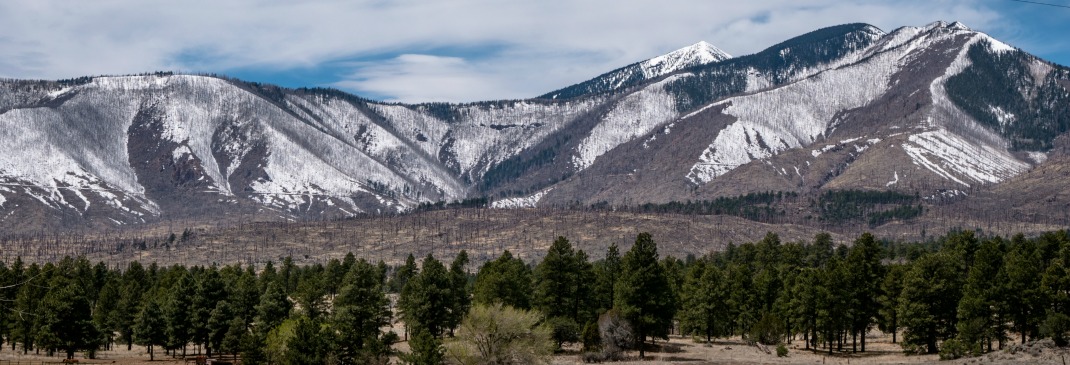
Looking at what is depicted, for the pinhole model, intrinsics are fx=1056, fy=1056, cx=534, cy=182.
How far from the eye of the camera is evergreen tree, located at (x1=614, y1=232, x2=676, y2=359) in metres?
105

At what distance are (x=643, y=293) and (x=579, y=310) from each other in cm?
1262

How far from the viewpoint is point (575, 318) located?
116 meters

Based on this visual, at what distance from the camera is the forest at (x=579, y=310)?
299ft

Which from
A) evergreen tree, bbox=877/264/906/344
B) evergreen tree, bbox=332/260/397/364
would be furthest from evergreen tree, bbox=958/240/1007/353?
evergreen tree, bbox=332/260/397/364

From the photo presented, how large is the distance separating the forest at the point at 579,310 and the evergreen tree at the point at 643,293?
0.55ft

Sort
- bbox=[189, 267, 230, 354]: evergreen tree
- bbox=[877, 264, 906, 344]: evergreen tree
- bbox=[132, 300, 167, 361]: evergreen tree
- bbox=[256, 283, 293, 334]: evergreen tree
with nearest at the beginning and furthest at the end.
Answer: bbox=[256, 283, 293, 334]: evergreen tree < bbox=[877, 264, 906, 344]: evergreen tree < bbox=[189, 267, 230, 354]: evergreen tree < bbox=[132, 300, 167, 361]: evergreen tree

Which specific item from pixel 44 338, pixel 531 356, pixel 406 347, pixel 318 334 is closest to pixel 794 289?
pixel 531 356

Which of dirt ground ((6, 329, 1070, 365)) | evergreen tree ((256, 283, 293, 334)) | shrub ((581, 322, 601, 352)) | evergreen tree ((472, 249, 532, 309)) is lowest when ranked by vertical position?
dirt ground ((6, 329, 1070, 365))

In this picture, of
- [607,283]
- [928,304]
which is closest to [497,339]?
[607,283]

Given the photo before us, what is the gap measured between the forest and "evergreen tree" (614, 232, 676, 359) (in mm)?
168

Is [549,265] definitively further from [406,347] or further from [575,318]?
[406,347]

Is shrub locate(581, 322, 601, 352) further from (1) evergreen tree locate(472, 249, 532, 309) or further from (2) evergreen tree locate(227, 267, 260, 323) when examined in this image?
(2) evergreen tree locate(227, 267, 260, 323)

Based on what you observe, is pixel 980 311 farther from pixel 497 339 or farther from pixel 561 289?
pixel 497 339

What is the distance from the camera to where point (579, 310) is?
117 meters
